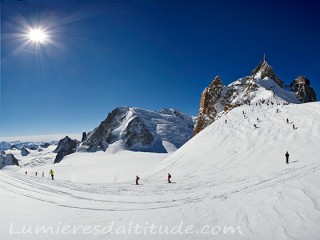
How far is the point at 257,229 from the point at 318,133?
26977 millimetres

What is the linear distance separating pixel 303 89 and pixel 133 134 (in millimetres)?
88098

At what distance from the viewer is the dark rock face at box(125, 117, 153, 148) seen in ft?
450

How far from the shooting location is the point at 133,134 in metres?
140

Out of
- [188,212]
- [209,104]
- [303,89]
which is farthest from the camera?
[303,89]

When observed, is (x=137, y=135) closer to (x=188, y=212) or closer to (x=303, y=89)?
(x=303, y=89)

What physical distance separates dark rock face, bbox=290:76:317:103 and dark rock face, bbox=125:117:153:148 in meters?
79.2

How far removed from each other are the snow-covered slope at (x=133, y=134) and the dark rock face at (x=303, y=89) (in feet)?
237

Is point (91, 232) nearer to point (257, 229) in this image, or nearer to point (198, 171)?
point (257, 229)

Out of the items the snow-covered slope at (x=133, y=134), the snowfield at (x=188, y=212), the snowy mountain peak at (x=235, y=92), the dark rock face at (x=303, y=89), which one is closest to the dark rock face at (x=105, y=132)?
the snow-covered slope at (x=133, y=134)

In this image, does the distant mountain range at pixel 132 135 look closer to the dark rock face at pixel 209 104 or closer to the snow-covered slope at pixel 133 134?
the snow-covered slope at pixel 133 134

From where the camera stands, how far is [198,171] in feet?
112

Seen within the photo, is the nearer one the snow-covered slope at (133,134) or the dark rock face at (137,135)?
the dark rock face at (137,135)

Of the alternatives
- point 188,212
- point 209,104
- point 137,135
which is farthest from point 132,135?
point 188,212

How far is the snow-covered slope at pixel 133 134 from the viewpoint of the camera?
452 feet
